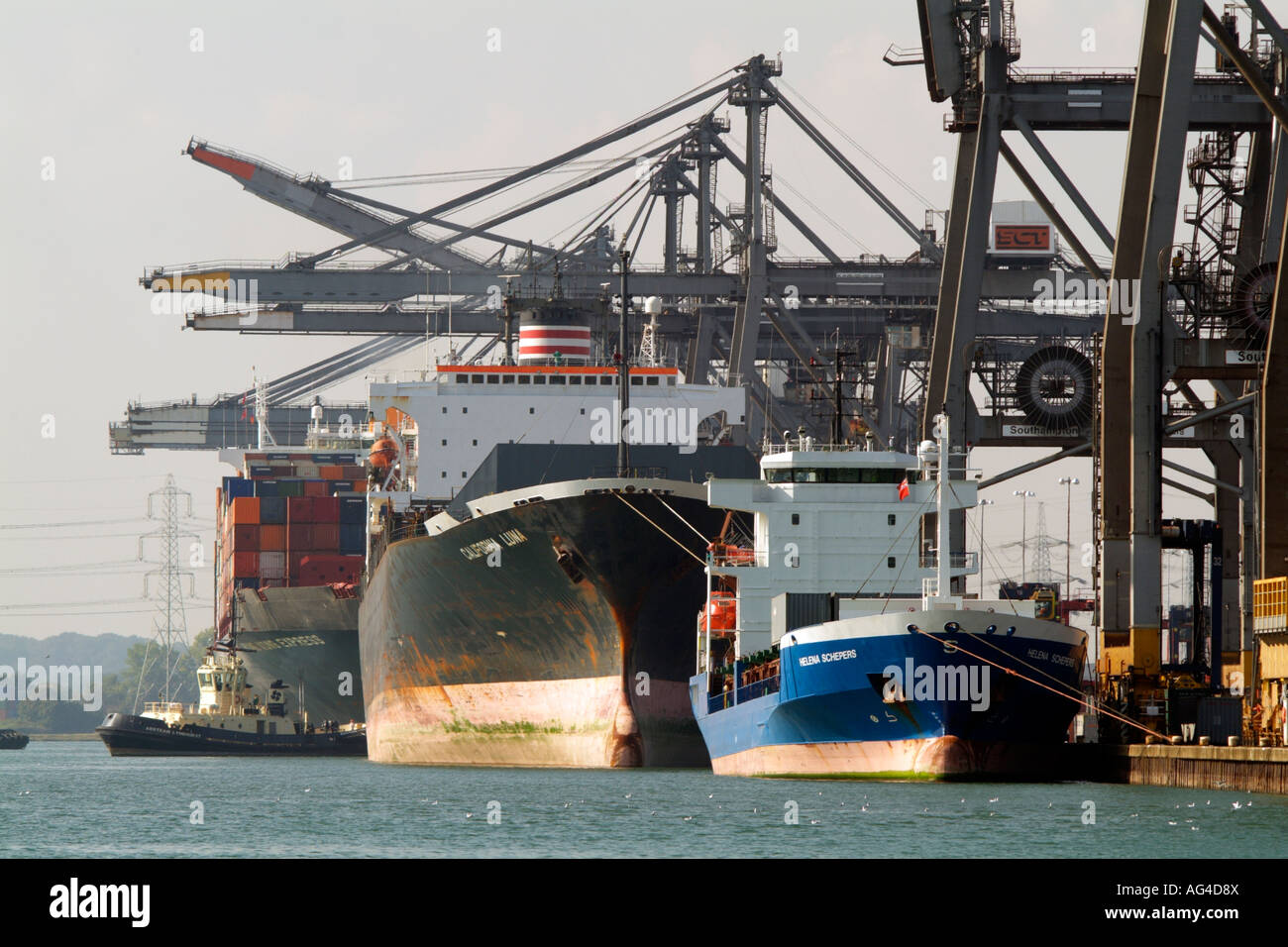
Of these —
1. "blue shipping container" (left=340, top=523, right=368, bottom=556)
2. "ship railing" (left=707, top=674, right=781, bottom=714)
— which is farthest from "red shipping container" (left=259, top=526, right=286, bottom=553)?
"ship railing" (left=707, top=674, right=781, bottom=714)

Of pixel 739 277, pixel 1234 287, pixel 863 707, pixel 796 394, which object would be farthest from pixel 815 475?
pixel 796 394

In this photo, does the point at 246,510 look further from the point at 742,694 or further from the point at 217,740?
the point at 742,694

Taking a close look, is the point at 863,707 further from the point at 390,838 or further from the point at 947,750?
the point at 390,838

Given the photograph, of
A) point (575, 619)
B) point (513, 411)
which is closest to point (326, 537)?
point (513, 411)

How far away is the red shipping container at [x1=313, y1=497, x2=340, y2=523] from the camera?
8431 centimetres

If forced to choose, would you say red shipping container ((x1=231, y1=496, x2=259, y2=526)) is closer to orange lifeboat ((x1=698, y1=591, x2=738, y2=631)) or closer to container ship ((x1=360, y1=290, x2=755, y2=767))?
container ship ((x1=360, y1=290, x2=755, y2=767))

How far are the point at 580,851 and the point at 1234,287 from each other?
22.1 meters

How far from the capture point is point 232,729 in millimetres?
79938

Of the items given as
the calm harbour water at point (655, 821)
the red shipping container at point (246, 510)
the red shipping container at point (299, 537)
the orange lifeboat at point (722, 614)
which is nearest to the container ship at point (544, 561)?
the orange lifeboat at point (722, 614)

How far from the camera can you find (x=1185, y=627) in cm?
9750

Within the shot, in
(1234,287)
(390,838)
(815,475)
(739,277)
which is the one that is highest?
(739,277)

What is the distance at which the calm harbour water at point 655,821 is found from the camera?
2514cm
